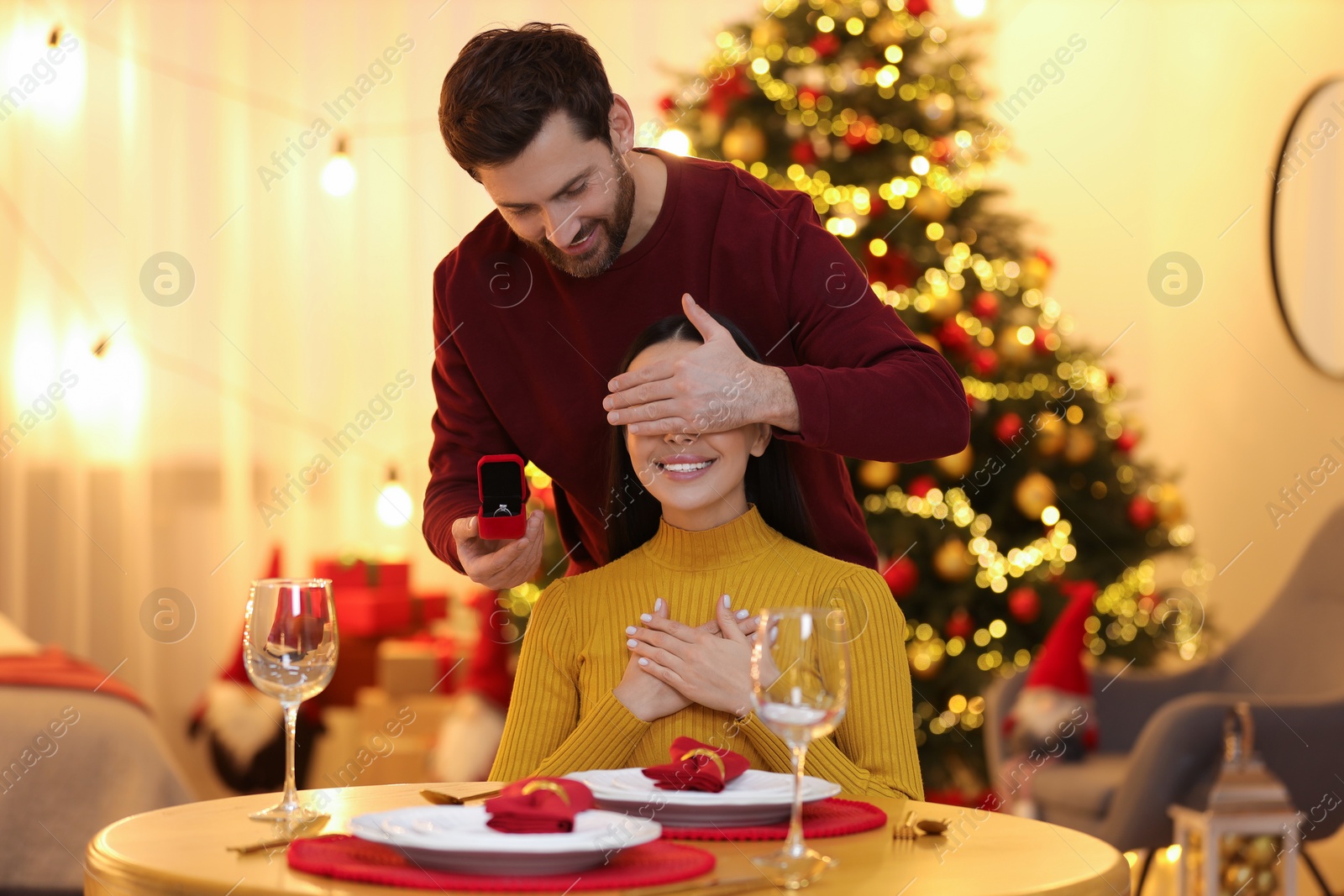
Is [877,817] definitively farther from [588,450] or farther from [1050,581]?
[1050,581]

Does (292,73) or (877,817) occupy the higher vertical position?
(292,73)

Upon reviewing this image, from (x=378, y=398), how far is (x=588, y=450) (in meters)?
2.74

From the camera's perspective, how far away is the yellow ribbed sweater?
1323 millimetres

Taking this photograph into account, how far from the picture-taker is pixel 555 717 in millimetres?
1446

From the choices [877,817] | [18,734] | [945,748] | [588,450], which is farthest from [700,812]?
[945,748]

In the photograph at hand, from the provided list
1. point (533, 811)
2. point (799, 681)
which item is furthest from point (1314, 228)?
point (533, 811)

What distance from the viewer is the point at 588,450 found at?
1.68 meters

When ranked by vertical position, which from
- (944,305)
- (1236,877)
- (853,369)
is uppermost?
(944,305)

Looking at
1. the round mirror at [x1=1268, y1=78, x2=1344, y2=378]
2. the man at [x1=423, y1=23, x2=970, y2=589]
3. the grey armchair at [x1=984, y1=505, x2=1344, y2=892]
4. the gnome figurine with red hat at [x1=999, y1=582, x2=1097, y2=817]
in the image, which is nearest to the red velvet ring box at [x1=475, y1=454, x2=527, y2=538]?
the man at [x1=423, y1=23, x2=970, y2=589]

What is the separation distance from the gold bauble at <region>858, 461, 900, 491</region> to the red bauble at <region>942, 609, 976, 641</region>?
0.37m

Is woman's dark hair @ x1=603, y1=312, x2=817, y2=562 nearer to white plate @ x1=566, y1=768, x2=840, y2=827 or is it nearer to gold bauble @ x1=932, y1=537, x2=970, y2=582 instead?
white plate @ x1=566, y1=768, x2=840, y2=827

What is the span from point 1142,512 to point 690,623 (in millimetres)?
2290
